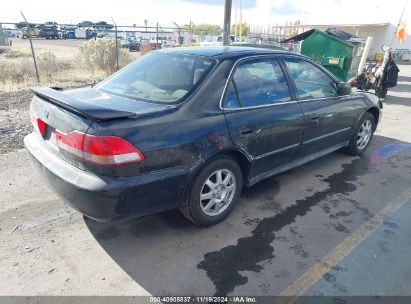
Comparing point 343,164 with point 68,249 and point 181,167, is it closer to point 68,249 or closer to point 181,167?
point 181,167

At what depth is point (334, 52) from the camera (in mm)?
10117

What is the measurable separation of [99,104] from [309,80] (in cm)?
260

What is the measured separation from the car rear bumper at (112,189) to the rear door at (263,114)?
0.76m

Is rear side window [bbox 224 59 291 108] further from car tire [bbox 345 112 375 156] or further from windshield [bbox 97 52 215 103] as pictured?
car tire [bbox 345 112 375 156]

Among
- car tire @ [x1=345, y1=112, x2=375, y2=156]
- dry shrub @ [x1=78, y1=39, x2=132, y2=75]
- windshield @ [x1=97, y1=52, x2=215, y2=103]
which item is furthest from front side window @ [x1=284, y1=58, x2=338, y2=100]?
dry shrub @ [x1=78, y1=39, x2=132, y2=75]

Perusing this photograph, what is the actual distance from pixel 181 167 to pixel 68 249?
122 centimetres

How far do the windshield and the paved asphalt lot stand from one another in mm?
1235

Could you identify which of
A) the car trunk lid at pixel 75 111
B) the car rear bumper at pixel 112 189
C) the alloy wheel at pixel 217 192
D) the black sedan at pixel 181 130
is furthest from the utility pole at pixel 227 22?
the car rear bumper at pixel 112 189

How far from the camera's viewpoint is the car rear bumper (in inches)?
98.2

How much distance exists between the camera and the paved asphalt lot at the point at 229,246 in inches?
101

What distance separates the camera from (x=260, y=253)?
293cm

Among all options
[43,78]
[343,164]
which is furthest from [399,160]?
[43,78]

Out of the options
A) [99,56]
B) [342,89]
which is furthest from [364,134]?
[99,56]

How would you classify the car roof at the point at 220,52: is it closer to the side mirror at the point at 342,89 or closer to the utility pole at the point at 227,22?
the side mirror at the point at 342,89
